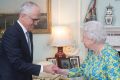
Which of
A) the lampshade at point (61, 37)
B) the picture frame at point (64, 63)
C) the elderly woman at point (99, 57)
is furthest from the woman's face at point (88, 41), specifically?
the picture frame at point (64, 63)

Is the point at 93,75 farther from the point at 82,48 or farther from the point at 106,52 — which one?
the point at 82,48

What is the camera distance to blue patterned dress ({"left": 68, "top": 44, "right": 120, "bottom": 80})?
7.52ft

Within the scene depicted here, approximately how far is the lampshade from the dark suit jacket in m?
1.53

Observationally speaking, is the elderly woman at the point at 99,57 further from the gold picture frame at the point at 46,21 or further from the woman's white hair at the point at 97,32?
the gold picture frame at the point at 46,21

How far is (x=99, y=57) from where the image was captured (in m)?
2.44

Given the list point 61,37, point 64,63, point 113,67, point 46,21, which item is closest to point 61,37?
point 61,37

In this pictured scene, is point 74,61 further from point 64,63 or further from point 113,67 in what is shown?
point 113,67

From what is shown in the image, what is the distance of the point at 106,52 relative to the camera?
238 cm

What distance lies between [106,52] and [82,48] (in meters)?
1.93

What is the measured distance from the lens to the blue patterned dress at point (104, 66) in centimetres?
229

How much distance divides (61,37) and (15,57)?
172 centimetres

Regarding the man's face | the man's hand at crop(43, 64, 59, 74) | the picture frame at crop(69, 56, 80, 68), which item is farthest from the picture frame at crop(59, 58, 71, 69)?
the man's face

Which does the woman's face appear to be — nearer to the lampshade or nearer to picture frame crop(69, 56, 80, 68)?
the lampshade

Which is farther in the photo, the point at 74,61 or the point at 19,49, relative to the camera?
the point at 74,61
